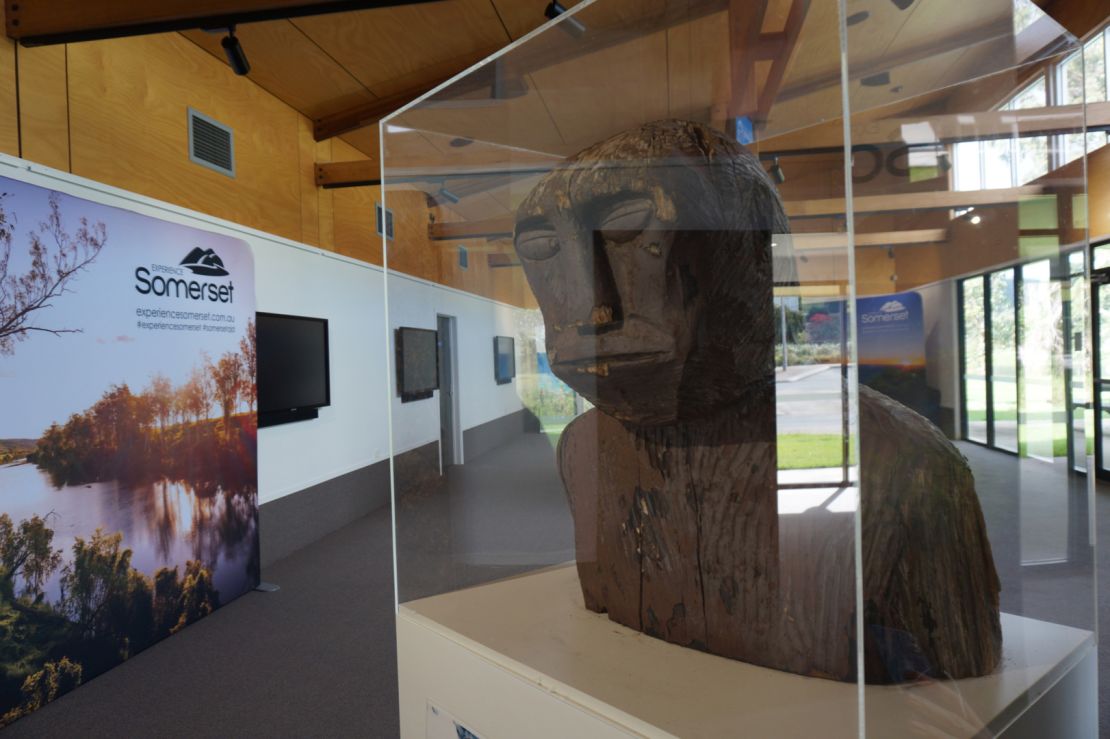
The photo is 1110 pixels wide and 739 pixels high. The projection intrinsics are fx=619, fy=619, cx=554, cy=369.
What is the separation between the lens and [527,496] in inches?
43.2

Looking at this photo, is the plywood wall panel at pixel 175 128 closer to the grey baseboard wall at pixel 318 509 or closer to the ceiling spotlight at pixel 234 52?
the ceiling spotlight at pixel 234 52

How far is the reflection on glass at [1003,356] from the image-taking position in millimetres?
787

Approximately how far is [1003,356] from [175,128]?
12.8ft

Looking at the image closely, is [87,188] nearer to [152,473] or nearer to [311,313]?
[152,473]

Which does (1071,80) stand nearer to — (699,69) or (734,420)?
(699,69)

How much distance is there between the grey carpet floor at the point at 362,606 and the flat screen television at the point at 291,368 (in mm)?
1005

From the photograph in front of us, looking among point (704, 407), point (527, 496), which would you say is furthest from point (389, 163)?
point (704, 407)

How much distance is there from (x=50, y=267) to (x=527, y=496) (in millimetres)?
2561

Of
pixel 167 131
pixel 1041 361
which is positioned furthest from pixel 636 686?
pixel 167 131

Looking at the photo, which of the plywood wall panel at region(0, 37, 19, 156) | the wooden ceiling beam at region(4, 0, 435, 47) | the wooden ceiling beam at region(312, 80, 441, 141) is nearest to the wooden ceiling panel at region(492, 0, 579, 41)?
the wooden ceiling beam at region(4, 0, 435, 47)

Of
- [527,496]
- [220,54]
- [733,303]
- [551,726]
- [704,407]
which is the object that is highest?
[220,54]

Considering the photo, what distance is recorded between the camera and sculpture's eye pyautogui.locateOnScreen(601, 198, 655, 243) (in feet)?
2.52

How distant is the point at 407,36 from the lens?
3.30m

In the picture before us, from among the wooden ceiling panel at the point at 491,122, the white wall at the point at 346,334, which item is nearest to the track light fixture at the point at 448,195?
the wooden ceiling panel at the point at 491,122
